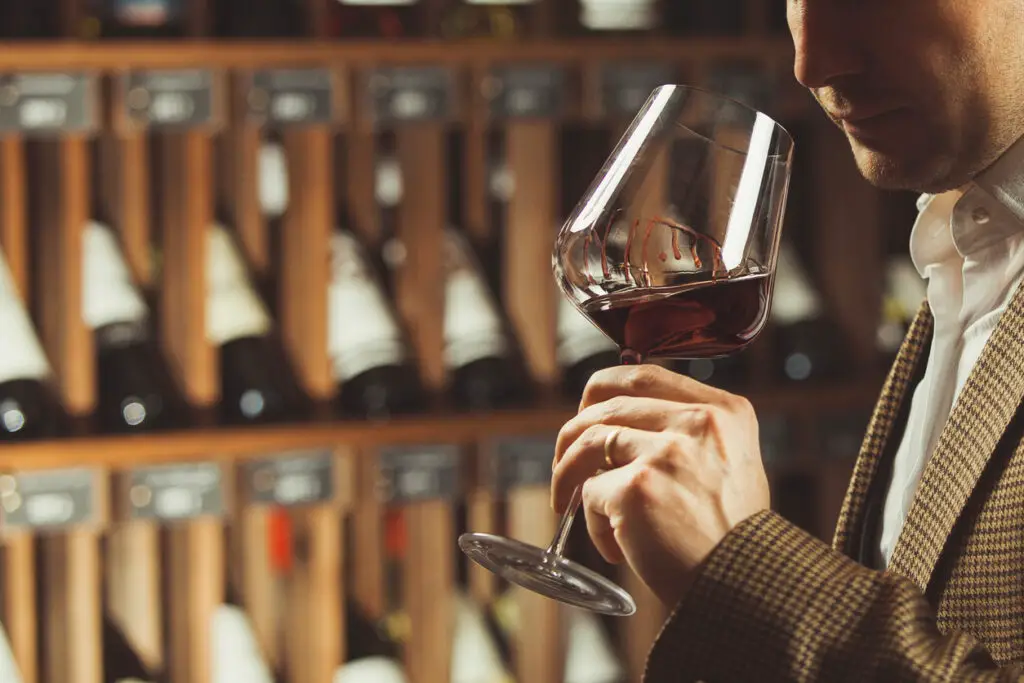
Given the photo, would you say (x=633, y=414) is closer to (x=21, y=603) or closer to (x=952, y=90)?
(x=952, y=90)

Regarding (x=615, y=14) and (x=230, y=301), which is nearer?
(x=230, y=301)

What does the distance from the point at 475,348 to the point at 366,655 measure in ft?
1.55

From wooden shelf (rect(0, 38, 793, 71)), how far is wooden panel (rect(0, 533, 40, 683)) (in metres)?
0.58

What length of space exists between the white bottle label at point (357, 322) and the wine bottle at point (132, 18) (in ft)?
1.22

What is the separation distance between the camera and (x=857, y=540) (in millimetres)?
936

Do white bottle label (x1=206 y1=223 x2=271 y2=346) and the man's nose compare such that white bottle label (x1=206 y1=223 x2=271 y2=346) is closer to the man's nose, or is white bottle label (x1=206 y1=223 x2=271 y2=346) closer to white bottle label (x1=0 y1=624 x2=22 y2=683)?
white bottle label (x1=0 y1=624 x2=22 y2=683)

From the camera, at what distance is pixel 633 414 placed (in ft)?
2.30

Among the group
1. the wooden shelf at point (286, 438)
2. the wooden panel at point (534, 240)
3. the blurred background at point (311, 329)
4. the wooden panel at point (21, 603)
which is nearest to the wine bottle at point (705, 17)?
the blurred background at point (311, 329)

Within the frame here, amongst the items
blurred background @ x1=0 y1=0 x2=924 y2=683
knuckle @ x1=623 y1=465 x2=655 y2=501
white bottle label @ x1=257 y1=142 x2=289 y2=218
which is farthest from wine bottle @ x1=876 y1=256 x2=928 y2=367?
knuckle @ x1=623 y1=465 x2=655 y2=501

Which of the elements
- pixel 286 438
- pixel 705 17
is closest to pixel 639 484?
pixel 286 438

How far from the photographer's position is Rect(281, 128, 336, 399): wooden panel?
5.59 feet

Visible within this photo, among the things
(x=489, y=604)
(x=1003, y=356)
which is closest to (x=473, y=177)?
(x=489, y=604)

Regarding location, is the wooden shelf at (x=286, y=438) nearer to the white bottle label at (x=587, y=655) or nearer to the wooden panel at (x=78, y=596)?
the wooden panel at (x=78, y=596)

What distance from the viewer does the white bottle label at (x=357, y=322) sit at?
175 cm
